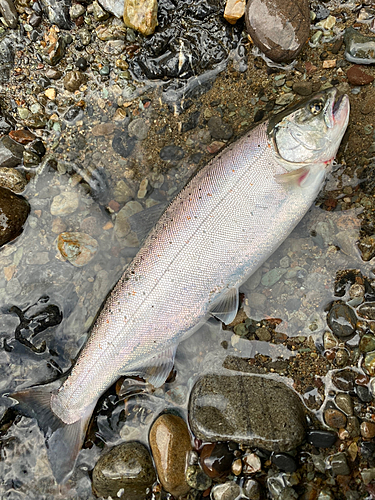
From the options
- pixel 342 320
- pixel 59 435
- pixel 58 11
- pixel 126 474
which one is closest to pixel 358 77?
pixel 342 320

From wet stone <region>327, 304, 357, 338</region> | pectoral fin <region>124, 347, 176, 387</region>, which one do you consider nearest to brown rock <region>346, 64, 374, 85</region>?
wet stone <region>327, 304, 357, 338</region>

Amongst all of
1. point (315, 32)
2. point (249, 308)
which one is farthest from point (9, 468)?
point (315, 32)

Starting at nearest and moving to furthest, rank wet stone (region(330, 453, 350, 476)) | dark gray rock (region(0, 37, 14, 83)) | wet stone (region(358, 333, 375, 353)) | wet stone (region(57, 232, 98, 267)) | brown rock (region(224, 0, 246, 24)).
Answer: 1. wet stone (region(330, 453, 350, 476))
2. wet stone (region(358, 333, 375, 353))
3. brown rock (region(224, 0, 246, 24))
4. wet stone (region(57, 232, 98, 267))
5. dark gray rock (region(0, 37, 14, 83))

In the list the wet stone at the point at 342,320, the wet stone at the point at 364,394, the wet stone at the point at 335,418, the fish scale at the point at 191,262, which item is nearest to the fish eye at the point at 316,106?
the fish scale at the point at 191,262

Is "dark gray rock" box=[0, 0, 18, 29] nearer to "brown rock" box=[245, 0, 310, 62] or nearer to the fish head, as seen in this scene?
"brown rock" box=[245, 0, 310, 62]

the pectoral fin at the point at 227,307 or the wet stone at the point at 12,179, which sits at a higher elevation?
the wet stone at the point at 12,179

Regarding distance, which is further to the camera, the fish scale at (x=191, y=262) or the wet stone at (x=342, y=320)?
the wet stone at (x=342, y=320)

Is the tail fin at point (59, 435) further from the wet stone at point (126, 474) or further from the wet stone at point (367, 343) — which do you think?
the wet stone at point (367, 343)

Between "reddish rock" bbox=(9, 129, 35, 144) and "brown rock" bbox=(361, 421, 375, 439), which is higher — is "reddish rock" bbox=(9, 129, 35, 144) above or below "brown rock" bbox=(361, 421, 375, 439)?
above
